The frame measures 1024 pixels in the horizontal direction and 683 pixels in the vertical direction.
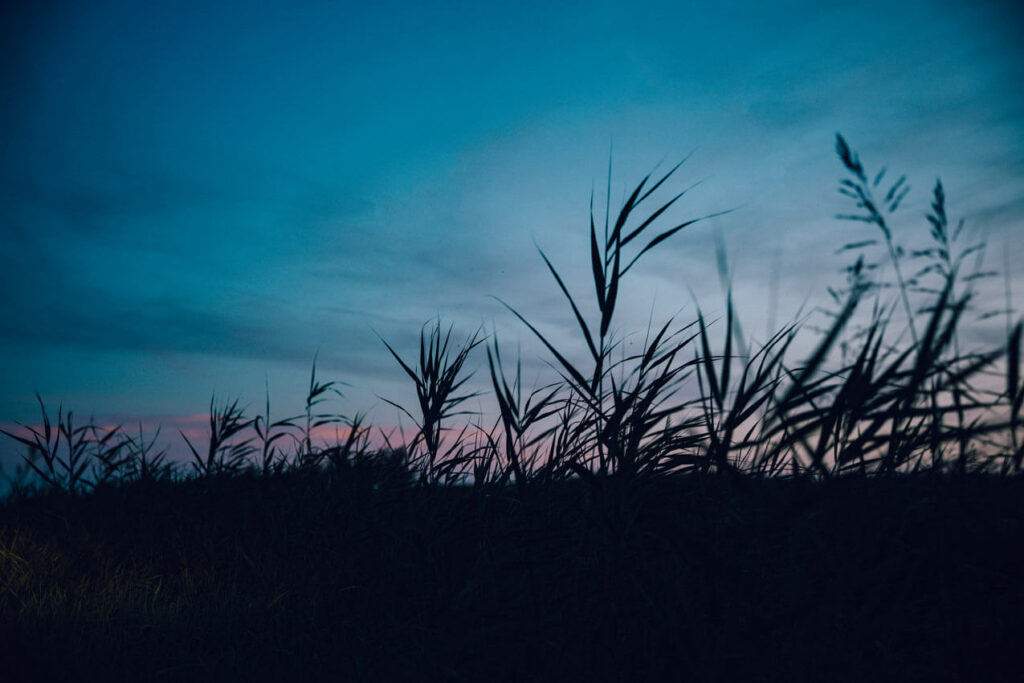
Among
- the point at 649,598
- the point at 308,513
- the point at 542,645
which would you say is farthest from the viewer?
the point at 308,513

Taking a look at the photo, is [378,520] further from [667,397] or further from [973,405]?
[973,405]

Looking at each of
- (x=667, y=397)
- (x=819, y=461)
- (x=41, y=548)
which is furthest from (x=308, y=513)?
(x=819, y=461)

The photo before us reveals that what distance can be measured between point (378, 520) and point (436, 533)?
64 centimetres

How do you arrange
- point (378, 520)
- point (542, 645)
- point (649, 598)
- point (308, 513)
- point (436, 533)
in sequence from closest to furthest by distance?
1. point (649, 598)
2. point (542, 645)
3. point (436, 533)
4. point (378, 520)
5. point (308, 513)

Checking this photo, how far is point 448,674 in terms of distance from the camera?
7.22 ft

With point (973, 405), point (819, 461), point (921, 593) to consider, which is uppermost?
point (973, 405)

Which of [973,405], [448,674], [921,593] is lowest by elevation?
[448,674]

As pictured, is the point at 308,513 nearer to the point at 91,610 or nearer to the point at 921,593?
the point at 91,610

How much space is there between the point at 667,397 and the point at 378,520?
1.69 meters

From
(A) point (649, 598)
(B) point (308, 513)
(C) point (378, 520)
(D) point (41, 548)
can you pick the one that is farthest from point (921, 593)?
(D) point (41, 548)

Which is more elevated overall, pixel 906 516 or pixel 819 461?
pixel 819 461

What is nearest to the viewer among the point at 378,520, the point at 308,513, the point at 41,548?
the point at 378,520

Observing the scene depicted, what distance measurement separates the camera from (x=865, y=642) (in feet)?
7.56

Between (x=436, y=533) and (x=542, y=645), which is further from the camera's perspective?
(x=436, y=533)
